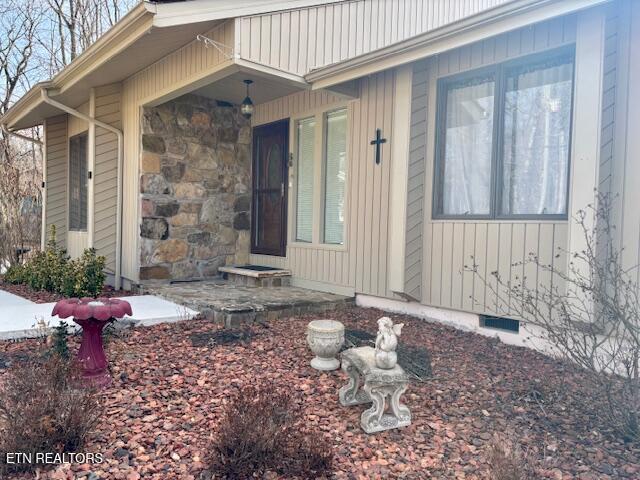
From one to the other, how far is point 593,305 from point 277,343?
2.24 meters

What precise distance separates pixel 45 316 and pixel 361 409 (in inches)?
125

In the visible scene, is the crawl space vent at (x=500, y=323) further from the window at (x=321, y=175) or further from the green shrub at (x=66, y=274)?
the green shrub at (x=66, y=274)

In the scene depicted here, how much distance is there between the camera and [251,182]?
259 inches

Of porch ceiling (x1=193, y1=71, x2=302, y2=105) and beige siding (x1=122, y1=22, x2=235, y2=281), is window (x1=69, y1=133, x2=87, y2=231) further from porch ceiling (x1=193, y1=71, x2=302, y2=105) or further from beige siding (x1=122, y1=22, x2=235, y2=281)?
porch ceiling (x1=193, y1=71, x2=302, y2=105)

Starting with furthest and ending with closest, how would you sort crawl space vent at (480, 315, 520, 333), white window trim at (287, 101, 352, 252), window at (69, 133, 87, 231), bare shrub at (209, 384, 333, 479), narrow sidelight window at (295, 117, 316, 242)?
window at (69, 133, 87, 231)
narrow sidelight window at (295, 117, 316, 242)
white window trim at (287, 101, 352, 252)
crawl space vent at (480, 315, 520, 333)
bare shrub at (209, 384, 333, 479)

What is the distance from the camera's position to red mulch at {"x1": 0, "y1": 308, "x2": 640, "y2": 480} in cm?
209

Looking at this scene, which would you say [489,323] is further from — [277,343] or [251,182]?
[251,182]

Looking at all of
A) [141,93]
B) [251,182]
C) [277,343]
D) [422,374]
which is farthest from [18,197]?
[422,374]

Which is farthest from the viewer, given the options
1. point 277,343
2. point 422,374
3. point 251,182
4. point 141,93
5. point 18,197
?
point 18,197

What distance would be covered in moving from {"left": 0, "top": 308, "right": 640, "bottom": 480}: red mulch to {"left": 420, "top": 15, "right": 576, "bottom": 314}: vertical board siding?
0.52 m

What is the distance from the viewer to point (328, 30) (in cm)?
512

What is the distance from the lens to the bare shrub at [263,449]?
1.94m

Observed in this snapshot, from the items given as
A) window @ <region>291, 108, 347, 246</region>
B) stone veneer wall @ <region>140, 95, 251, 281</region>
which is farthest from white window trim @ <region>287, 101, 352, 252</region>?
stone veneer wall @ <region>140, 95, 251, 281</region>

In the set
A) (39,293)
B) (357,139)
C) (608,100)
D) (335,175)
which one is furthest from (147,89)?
(608,100)
